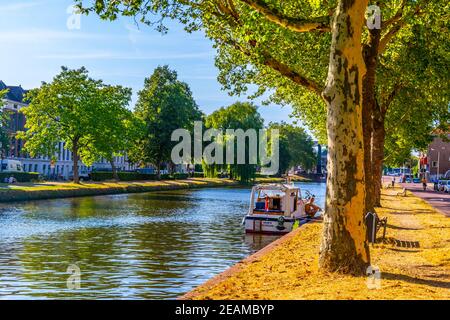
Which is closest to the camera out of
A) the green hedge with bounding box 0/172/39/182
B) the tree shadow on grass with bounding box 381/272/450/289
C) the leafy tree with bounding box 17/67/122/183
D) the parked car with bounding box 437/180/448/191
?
the tree shadow on grass with bounding box 381/272/450/289

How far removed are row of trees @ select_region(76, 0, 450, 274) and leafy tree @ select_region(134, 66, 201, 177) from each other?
2285 inches

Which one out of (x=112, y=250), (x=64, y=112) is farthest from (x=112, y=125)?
(x=112, y=250)

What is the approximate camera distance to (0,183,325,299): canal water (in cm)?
1722

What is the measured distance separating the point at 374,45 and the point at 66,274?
12137 mm

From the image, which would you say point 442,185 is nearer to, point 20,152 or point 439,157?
point 20,152

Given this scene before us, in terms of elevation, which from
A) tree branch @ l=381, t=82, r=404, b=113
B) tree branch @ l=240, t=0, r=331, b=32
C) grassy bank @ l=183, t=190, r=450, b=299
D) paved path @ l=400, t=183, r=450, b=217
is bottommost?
paved path @ l=400, t=183, r=450, b=217

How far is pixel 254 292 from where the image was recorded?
39.8 feet

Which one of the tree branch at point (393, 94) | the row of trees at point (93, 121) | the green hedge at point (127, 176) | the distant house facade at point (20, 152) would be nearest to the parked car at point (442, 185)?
the row of trees at point (93, 121)

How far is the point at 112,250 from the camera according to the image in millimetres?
24797

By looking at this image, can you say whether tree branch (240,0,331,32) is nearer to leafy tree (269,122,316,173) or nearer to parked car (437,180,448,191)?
parked car (437,180,448,191)

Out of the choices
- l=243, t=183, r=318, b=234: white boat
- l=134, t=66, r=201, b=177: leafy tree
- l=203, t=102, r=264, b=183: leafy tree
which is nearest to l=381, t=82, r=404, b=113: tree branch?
l=243, t=183, r=318, b=234: white boat

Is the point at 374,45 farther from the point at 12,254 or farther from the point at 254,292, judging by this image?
the point at 12,254
